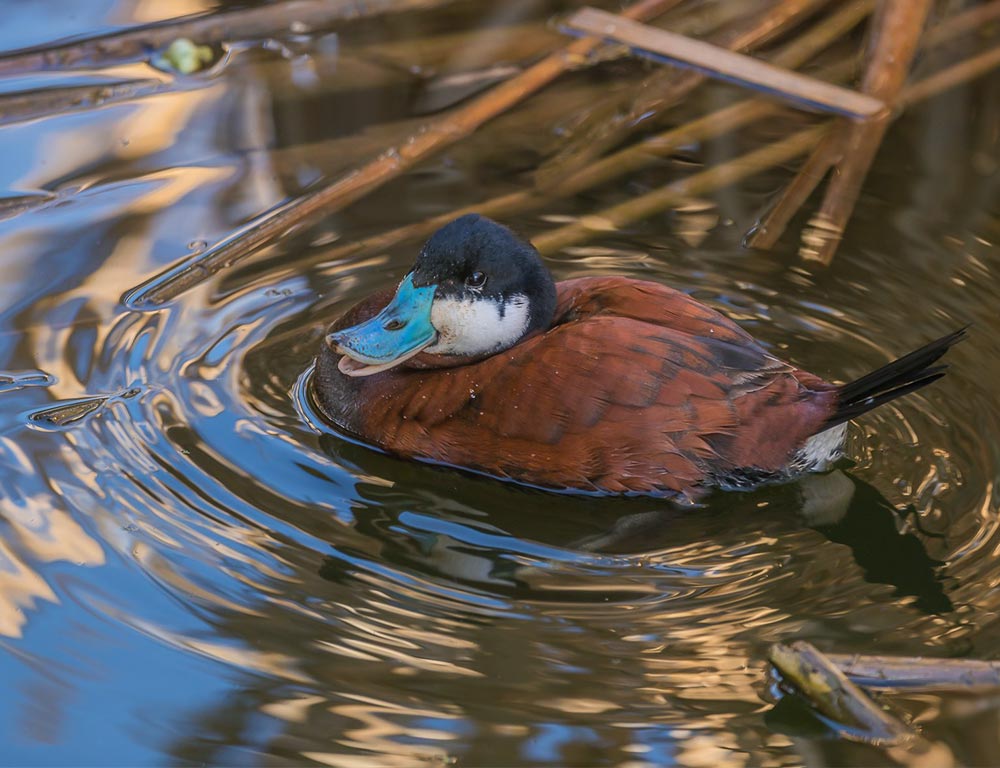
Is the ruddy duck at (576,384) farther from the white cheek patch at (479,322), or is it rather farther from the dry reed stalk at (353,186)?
the dry reed stalk at (353,186)

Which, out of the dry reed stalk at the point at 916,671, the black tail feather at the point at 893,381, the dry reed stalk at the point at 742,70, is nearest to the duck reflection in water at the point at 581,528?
the black tail feather at the point at 893,381

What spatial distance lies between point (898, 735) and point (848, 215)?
97.6 inches

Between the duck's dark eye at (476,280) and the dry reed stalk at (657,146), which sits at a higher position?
the dry reed stalk at (657,146)

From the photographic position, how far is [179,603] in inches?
129

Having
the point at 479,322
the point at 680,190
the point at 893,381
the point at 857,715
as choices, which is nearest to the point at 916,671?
the point at 857,715

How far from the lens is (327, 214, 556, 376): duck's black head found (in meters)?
3.84

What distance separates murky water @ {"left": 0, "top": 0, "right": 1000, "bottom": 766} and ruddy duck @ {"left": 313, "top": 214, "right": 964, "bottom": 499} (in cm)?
12

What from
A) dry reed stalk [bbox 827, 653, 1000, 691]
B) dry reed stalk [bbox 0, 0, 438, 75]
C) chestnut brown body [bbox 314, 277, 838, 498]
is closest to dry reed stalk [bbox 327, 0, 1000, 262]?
chestnut brown body [bbox 314, 277, 838, 498]

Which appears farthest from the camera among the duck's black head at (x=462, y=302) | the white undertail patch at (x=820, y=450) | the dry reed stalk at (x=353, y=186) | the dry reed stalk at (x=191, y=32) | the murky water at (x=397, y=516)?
the dry reed stalk at (x=191, y=32)

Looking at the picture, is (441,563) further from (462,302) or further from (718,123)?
(718,123)

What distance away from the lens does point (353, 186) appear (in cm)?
490

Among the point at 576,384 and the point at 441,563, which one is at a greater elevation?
the point at 576,384

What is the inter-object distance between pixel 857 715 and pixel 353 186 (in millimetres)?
2718

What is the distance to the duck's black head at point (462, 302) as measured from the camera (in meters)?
3.84
